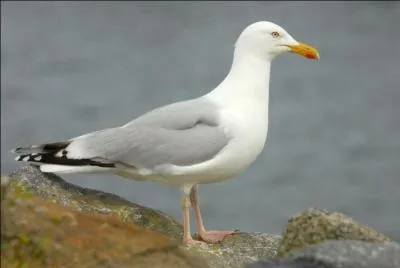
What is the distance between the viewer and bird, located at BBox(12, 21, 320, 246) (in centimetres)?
944

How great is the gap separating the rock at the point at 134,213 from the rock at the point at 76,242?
1.31 metres

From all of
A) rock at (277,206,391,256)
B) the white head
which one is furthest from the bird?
rock at (277,206,391,256)

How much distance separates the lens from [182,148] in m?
9.51

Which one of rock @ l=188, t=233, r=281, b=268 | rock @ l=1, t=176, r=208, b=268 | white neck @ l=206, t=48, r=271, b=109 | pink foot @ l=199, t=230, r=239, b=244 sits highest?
white neck @ l=206, t=48, r=271, b=109

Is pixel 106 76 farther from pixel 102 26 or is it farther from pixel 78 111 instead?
pixel 102 26

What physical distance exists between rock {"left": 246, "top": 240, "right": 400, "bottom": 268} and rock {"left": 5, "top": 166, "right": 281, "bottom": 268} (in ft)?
5.82

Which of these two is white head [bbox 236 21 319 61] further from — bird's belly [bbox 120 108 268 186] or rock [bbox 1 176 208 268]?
rock [bbox 1 176 208 268]

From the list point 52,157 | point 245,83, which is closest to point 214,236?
point 245,83

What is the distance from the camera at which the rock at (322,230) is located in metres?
7.72

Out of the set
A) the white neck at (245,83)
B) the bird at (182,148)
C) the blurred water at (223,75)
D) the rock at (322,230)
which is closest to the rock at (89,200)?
the bird at (182,148)

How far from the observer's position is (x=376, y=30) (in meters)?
37.7

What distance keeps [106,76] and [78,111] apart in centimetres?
411

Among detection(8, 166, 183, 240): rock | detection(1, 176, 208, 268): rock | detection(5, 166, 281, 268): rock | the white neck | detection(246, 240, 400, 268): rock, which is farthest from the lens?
the white neck

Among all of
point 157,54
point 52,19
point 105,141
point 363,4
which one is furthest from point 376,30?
point 105,141
